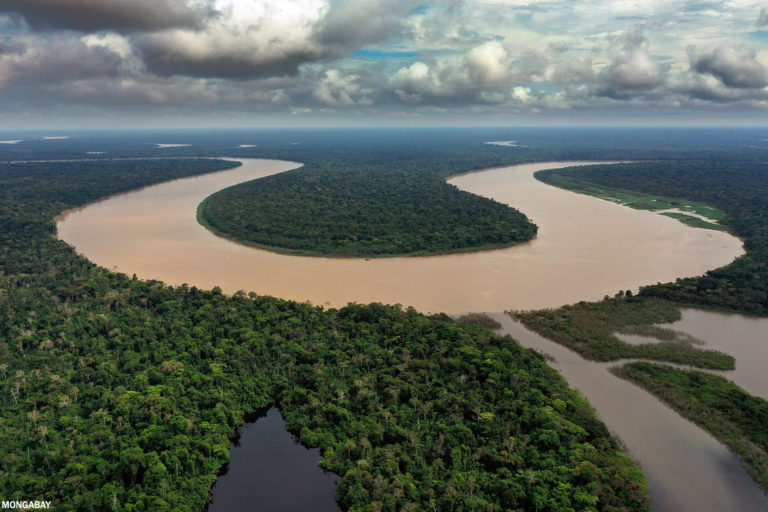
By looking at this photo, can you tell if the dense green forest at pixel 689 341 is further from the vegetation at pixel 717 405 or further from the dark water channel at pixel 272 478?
the dark water channel at pixel 272 478

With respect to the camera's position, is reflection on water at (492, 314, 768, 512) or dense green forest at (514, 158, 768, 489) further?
dense green forest at (514, 158, 768, 489)

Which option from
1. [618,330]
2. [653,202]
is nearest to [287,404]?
[618,330]

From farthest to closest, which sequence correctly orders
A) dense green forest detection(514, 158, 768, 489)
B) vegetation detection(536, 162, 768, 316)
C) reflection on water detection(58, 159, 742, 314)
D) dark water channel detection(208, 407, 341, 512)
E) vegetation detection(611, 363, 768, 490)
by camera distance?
reflection on water detection(58, 159, 742, 314)
vegetation detection(536, 162, 768, 316)
dense green forest detection(514, 158, 768, 489)
vegetation detection(611, 363, 768, 490)
dark water channel detection(208, 407, 341, 512)

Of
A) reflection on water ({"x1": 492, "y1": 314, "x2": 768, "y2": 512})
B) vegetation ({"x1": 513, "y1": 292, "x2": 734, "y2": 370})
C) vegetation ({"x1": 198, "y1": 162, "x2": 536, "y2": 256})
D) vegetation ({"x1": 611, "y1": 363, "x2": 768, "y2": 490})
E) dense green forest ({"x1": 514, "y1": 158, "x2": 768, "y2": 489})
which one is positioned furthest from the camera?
vegetation ({"x1": 198, "y1": 162, "x2": 536, "y2": 256})

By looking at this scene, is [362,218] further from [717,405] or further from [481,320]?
[717,405]

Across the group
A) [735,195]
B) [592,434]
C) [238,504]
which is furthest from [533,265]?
[735,195]

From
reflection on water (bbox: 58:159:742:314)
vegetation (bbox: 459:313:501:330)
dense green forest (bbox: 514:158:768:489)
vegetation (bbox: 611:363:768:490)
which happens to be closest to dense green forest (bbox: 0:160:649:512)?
vegetation (bbox: 459:313:501:330)

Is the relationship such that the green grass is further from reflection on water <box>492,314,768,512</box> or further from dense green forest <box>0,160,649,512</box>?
dense green forest <box>0,160,649,512</box>
